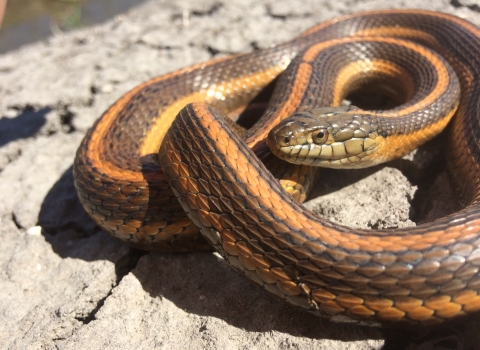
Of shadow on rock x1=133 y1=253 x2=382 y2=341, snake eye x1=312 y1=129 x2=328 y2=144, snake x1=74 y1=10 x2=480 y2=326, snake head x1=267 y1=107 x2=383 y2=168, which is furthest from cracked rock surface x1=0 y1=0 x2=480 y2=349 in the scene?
snake eye x1=312 y1=129 x2=328 y2=144

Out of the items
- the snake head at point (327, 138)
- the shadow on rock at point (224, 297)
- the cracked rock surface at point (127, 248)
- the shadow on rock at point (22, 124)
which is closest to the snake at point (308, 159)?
the snake head at point (327, 138)

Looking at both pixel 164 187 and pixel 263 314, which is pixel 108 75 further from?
pixel 263 314

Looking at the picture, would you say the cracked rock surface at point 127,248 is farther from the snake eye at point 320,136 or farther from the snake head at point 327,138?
the snake eye at point 320,136

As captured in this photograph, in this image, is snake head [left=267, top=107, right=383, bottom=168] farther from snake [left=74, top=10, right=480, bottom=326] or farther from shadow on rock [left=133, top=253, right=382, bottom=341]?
shadow on rock [left=133, top=253, right=382, bottom=341]

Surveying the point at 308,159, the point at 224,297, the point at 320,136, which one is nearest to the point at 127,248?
the point at 224,297

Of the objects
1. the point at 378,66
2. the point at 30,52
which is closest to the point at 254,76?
the point at 378,66
